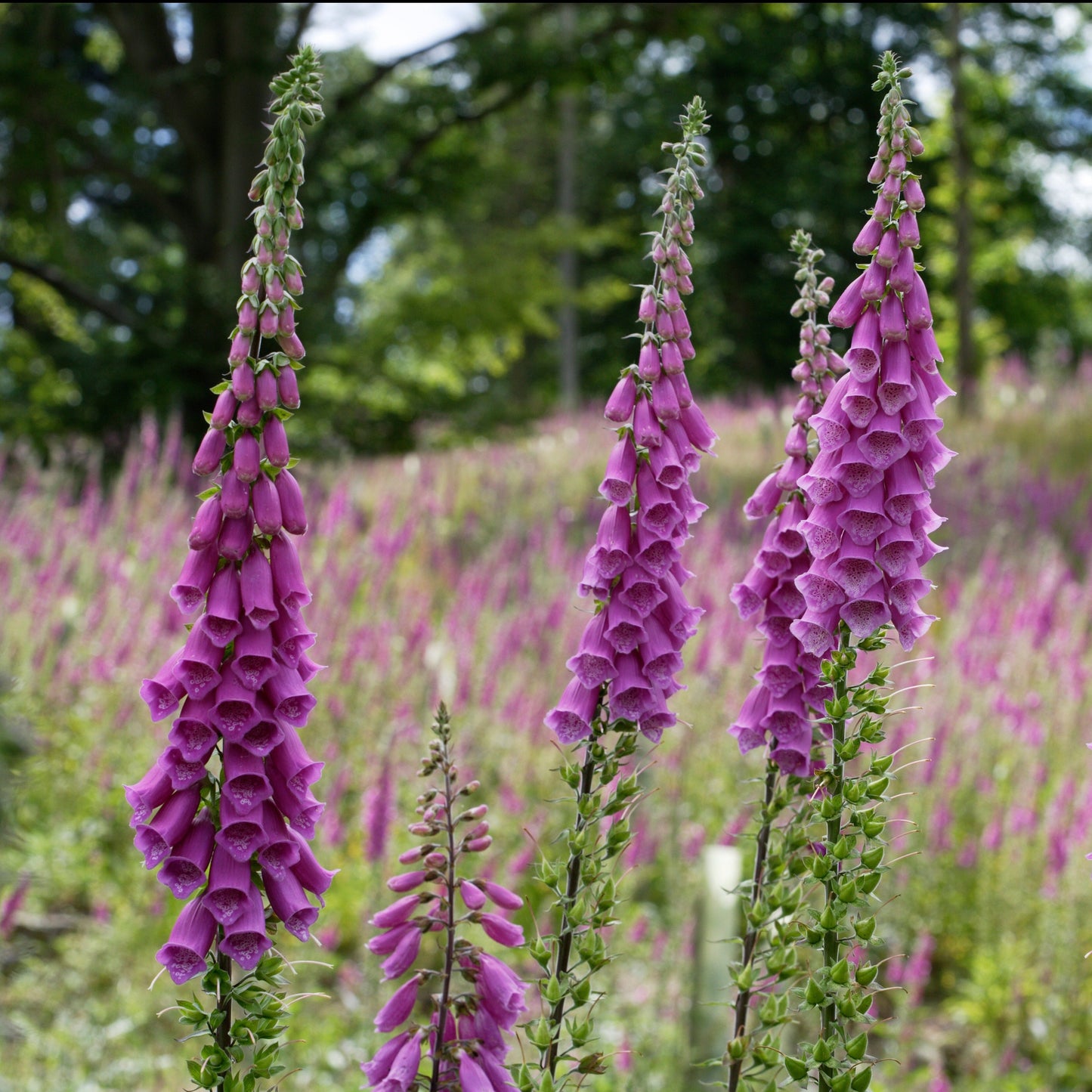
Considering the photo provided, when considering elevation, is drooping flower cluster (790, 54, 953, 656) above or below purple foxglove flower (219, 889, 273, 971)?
above

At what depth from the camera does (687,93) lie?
28391 millimetres

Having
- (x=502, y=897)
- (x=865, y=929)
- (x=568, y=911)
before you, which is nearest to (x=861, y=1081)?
(x=865, y=929)

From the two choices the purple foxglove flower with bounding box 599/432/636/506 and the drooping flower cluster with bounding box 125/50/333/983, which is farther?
the purple foxglove flower with bounding box 599/432/636/506

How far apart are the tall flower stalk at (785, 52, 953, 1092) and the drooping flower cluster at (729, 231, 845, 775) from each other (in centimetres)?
16

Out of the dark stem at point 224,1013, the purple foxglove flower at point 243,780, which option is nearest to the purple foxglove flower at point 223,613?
the purple foxglove flower at point 243,780

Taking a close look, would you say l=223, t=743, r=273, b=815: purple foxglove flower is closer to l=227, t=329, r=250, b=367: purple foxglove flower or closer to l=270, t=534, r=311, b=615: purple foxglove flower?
l=270, t=534, r=311, b=615: purple foxglove flower

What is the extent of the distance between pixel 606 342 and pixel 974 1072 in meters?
30.5

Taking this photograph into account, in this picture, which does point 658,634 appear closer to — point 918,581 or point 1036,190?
point 918,581

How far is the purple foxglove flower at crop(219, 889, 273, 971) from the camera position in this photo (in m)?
1.26

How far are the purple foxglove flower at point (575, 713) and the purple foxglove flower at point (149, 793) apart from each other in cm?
50

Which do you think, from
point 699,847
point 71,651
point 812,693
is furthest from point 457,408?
point 812,693

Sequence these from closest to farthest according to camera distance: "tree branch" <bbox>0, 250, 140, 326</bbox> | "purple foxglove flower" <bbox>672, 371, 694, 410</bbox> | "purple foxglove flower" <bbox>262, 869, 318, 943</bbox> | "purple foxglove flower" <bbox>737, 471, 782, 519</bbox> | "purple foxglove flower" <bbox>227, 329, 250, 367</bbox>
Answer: "purple foxglove flower" <bbox>227, 329, 250, 367</bbox>
"purple foxglove flower" <bbox>262, 869, 318, 943</bbox>
"purple foxglove flower" <bbox>672, 371, 694, 410</bbox>
"purple foxglove flower" <bbox>737, 471, 782, 519</bbox>
"tree branch" <bbox>0, 250, 140, 326</bbox>

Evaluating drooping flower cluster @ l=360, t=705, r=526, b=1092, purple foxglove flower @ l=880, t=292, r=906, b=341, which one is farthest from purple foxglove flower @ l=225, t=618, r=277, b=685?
purple foxglove flower @ l=880, t=292, r=906, b=341

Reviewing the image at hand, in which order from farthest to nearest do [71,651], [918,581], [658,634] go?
[71,651]
[658,634]
[918,581]
